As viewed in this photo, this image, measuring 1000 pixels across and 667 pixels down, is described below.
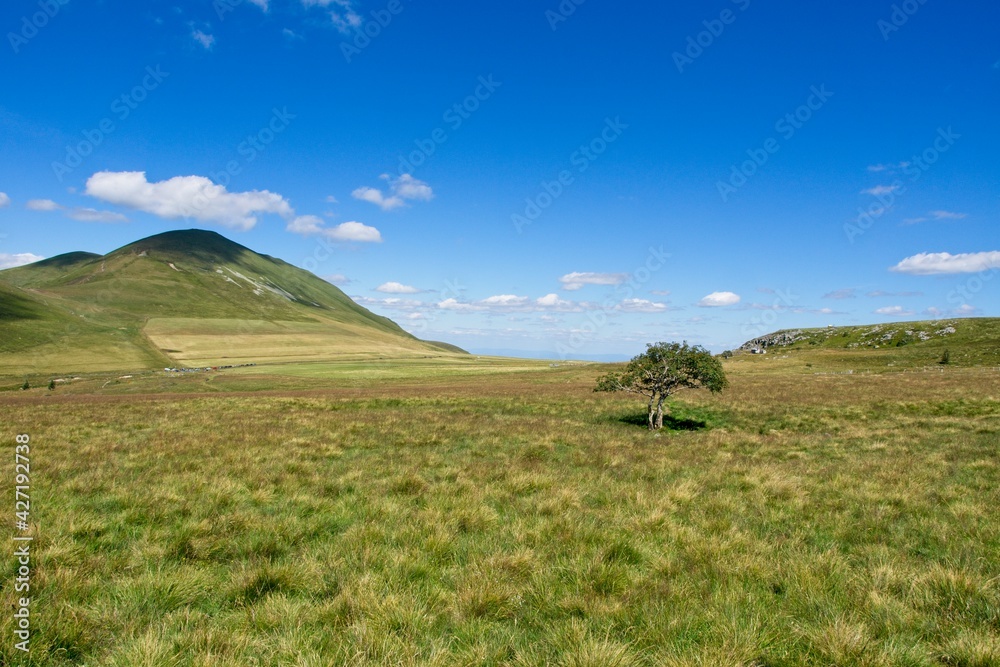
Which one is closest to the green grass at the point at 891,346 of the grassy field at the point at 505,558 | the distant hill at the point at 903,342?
the distant hill at the point at 903,342

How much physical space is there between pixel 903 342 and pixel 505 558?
173 meters

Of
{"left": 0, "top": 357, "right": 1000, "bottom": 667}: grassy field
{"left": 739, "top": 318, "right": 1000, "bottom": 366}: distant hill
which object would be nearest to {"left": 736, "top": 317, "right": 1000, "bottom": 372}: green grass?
{"left": 739, "top": 318, "right": 1000, "bottom": 366}: distant hill

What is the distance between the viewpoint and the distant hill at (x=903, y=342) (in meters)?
90.3

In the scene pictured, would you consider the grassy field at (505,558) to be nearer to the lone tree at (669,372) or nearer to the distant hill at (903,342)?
the lone tree at (669,372)

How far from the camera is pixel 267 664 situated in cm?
414

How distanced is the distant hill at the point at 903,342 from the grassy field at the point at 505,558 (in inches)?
3875

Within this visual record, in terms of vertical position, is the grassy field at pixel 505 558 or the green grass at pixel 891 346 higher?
the green grass at pixel 891 346

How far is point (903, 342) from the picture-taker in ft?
440

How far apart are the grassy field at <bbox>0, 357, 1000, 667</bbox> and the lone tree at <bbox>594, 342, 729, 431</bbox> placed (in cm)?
1125

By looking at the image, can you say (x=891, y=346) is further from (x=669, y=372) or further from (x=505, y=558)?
(x=505, y=558)

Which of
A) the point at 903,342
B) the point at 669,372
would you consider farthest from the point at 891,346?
the point at 669,372

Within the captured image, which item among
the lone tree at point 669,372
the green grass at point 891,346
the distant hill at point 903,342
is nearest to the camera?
the lone tree at point 669,372

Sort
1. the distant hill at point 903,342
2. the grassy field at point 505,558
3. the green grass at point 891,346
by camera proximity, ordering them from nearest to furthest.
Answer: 1. the grassy field at point 505,558
2. the green grass at point 891,346
3. the distant hill at point 903,342

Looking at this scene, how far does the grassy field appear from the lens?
173 inches
